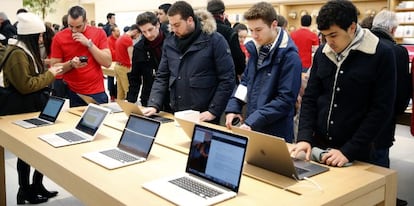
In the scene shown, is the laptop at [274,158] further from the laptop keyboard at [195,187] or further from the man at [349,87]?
the laptop keyboard at [195,187]

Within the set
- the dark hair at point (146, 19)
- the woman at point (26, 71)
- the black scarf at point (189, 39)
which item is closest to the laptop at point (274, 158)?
the black scarf at point (189, 39)

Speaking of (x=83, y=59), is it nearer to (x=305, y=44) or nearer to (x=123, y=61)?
(x=123, y=61)

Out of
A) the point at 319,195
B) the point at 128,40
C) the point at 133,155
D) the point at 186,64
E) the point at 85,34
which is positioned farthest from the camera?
the point at 128,40

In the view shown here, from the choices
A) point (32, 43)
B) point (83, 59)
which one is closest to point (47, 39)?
point (83, 59)

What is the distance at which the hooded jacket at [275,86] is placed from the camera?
2.30 meters

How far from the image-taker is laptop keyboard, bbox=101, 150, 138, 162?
2.04m

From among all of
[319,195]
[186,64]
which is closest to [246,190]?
[319,195]

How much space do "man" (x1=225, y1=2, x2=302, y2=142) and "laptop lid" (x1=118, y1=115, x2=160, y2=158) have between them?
48cm

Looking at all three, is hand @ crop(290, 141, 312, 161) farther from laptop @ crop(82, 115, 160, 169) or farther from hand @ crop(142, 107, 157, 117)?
hand @ crop(142, 107, 157, 117)

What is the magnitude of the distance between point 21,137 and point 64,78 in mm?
1287

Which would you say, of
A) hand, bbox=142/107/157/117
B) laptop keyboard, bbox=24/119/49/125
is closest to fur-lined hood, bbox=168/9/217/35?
hand, bbox=142/107/157/117

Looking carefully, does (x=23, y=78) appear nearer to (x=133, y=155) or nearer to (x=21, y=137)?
(x=21, y=137)

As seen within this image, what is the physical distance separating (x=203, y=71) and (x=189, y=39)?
0.72 feet

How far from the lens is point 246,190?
1627 mm
